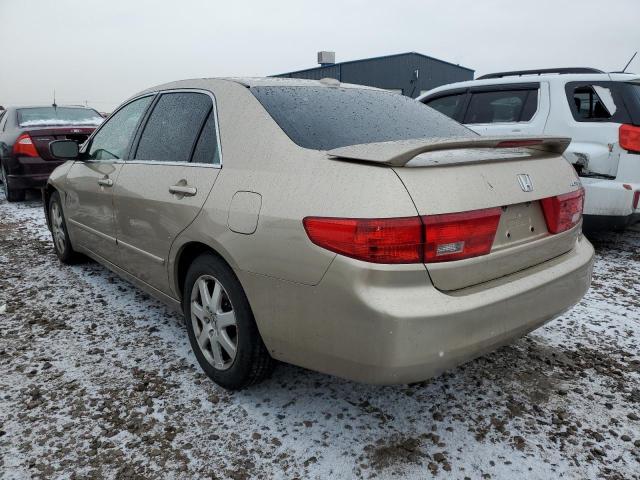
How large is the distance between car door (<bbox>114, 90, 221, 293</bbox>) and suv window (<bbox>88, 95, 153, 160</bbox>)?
20 centimetres

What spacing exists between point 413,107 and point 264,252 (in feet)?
4.79

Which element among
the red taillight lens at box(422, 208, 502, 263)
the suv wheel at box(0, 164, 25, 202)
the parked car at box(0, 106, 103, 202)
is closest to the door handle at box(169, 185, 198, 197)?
the red taillight lens at box(422, 208, 502, 263)

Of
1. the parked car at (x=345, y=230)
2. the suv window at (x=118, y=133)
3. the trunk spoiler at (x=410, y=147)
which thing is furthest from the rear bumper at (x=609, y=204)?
the suv window at (x=118, y=133)

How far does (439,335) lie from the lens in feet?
5.63

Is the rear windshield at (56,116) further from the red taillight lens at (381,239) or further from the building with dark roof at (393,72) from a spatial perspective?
the building with dark roof at (393,72)

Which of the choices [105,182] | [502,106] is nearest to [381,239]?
[105,182]

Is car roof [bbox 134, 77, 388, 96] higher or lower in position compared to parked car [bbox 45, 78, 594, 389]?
higher

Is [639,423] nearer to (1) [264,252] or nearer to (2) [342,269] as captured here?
(2) [342,269]

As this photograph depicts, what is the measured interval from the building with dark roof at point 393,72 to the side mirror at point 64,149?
21.5 metres

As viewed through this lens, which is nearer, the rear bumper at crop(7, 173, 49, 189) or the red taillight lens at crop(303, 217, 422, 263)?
the red taillight lens at crop(303, 217, 422, 263)

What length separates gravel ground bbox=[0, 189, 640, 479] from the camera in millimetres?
1943

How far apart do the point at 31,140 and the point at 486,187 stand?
298 inches

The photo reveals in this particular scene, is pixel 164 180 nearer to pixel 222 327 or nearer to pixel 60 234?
pixel 222 327

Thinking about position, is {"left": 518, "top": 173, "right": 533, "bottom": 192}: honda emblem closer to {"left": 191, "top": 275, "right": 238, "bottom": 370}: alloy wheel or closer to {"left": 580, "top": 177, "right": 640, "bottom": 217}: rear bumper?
{"left": 191, "top": 275, "right": 238, "bottom": 370}: alloy wheel
